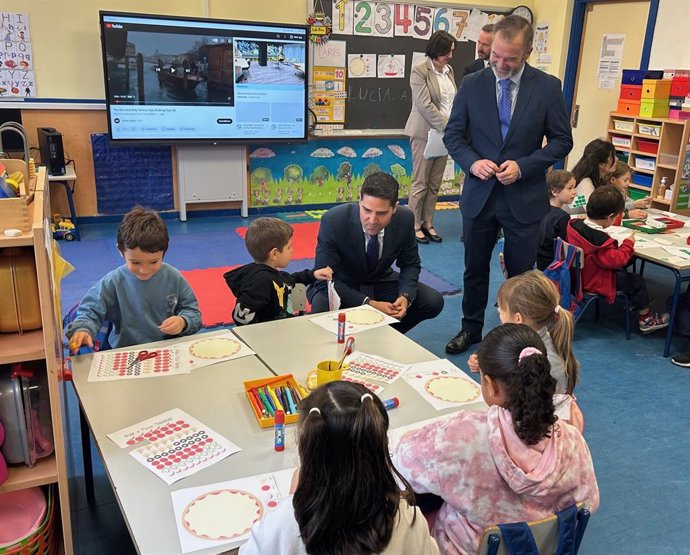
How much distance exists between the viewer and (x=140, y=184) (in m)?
6.04

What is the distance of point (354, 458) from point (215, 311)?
119 inches

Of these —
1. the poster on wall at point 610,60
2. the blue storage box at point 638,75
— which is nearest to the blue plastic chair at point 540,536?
the blue storage box at point 638,75

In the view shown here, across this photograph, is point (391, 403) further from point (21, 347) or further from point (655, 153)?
point (655, 153)

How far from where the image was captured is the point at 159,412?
5.80 feet

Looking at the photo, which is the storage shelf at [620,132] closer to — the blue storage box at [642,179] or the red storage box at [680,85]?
the blue storage box at [642,179]

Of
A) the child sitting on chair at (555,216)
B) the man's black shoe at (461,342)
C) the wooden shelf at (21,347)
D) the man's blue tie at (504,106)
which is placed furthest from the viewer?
the child sitting on chair at (555,216)

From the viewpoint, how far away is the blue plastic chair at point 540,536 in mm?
1281

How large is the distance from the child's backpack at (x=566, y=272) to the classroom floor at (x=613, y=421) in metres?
0.31

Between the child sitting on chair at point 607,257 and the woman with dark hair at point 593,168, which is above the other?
the woman with dark hair at point 593,168

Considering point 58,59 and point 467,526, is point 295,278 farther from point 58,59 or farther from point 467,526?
point 58,59

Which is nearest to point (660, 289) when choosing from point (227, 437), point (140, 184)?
point (227, 437)

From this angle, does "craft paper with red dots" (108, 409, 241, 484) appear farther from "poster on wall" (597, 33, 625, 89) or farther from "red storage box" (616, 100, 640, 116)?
"poster on wall" (597, 33, 625, 89)

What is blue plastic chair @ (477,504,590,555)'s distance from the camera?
1.28m

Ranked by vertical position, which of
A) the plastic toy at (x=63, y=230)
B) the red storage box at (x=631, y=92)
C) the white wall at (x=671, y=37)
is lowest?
the plastic toy at (x=63, y=230)
